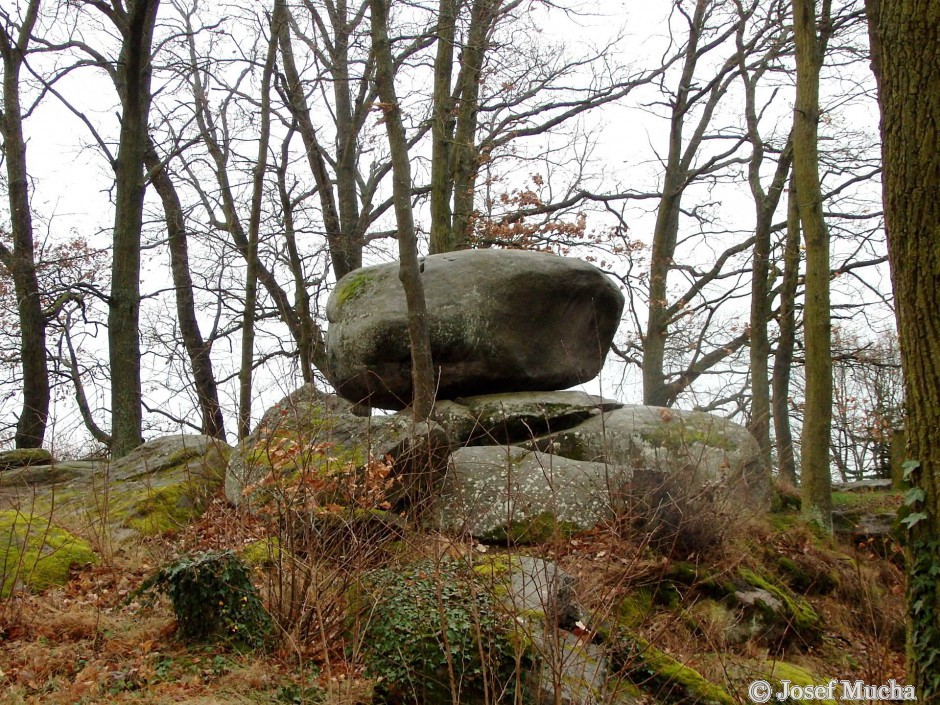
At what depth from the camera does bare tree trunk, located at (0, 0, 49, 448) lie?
12453 mm

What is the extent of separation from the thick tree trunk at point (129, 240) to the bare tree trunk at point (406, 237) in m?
4.55

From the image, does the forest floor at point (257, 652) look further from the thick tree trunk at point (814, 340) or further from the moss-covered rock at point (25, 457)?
the moss-covered rock at point (25, 457)

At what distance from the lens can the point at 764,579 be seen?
23.5 feet

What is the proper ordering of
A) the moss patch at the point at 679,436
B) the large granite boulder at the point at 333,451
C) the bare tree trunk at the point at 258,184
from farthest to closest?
the bare tree trunk at the point at 258,184 < the moss patch at the point at 679,436 < the large granite boulder at the point at 333,451

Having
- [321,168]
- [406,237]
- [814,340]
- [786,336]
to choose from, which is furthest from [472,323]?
[786,336]

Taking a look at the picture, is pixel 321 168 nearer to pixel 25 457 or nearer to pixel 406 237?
pixel 406 237

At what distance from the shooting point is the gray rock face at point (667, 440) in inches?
323

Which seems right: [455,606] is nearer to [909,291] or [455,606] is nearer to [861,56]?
[909,291]

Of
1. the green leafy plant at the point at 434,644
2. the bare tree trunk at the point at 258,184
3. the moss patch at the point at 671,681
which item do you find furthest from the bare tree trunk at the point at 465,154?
the green leafy plant at the point at 434,644

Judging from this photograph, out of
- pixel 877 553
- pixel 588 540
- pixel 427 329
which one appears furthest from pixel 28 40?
pixel 877 553

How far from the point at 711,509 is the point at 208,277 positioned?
11.0 metres

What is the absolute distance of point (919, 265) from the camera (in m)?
4.69

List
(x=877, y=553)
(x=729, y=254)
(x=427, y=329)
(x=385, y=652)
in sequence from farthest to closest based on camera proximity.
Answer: (x=729, y=254), (x=877, y=553), (x=427, y=329), (x=385, y=652)

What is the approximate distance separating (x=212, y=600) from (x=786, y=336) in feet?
35.1
